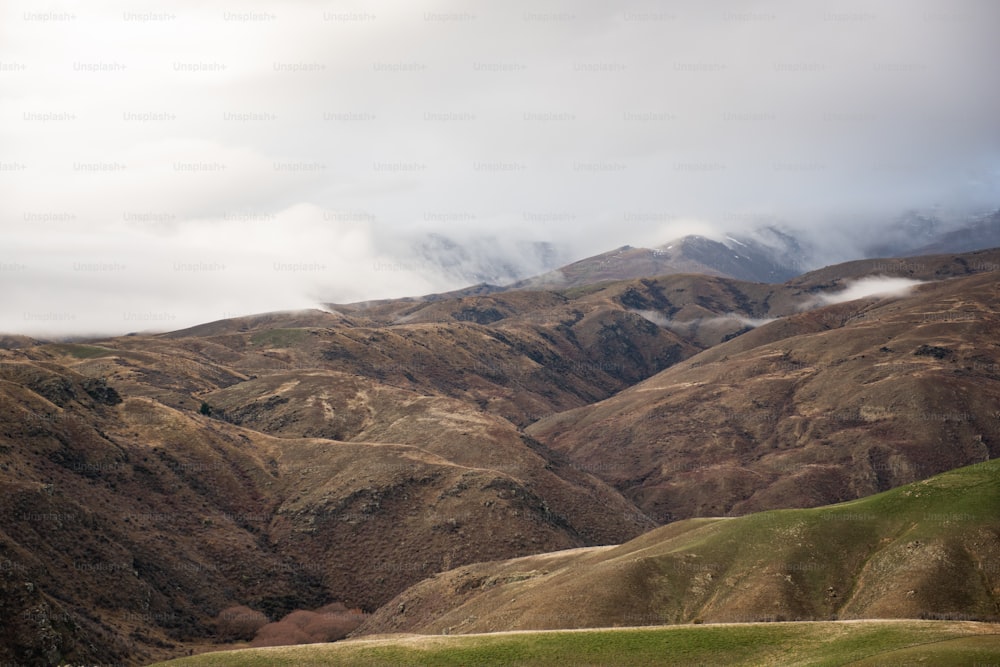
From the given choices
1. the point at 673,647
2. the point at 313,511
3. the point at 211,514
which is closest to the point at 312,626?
the point at 211,514

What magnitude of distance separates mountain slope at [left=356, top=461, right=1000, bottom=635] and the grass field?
1300cm

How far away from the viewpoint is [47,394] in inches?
5103

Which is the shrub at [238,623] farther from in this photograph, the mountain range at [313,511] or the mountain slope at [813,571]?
the mountain slope at [813,571]

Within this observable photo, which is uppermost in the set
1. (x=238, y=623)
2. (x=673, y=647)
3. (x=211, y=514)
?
(x=673, y=647)

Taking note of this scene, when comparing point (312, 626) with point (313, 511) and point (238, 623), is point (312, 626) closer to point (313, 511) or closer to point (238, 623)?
point (238, 623)

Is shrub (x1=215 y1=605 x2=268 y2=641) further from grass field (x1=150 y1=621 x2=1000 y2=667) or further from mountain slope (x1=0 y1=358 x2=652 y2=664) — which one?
grass field (x1=150 y1=621 x2=1000 y2=667)

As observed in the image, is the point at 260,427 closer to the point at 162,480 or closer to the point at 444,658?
the point at 162,480

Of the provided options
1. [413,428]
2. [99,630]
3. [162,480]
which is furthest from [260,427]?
[99,630]

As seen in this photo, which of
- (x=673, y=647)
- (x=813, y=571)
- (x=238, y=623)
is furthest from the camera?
(x=238, y=623)

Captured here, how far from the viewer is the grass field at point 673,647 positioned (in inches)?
1592

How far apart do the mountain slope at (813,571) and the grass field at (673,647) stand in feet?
42.7

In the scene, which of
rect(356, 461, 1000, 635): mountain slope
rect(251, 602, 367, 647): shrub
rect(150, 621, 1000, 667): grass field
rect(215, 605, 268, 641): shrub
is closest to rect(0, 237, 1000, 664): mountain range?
rect(356, 461, 1000, 635): mountain slope

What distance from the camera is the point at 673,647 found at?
4822 centimetres

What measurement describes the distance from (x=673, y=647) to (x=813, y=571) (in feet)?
75.5
